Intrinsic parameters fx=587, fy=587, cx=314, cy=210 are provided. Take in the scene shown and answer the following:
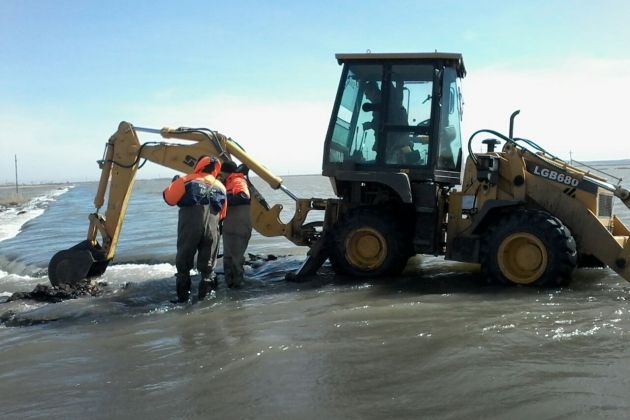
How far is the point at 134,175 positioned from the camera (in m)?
8.20

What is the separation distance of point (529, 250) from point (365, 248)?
200cm

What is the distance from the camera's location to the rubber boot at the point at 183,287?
6777 mm

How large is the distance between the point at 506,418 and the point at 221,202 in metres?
4.45

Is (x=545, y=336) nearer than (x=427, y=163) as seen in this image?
Yes

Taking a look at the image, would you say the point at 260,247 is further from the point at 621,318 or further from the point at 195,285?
the point at 621,318

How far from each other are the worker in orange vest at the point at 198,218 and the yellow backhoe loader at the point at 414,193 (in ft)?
4.20

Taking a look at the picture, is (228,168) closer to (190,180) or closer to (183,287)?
(190,180)

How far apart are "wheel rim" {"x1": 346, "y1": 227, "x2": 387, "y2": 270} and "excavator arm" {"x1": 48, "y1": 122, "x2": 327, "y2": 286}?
2.49ft

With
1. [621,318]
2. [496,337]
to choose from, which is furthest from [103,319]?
[621,318]

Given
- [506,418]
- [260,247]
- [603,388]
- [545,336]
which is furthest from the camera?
[260,247]

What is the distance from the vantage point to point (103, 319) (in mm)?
6141

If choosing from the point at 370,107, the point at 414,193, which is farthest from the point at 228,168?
the point at 414,193

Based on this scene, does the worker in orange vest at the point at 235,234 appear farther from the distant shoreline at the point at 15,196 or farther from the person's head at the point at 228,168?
the distant shoreline at the point at 15,196

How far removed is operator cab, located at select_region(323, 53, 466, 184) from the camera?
732 centimetres
